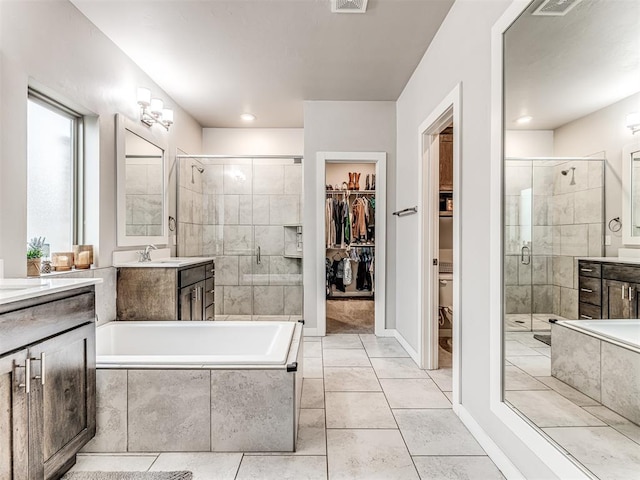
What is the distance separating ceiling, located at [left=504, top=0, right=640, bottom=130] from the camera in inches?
41.6

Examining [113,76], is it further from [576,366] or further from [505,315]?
[576,366]

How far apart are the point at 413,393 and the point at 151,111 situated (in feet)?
10.7

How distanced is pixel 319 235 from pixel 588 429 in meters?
3.05

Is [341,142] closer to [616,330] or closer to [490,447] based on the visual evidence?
[490,447]

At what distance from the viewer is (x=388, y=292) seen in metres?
4.08

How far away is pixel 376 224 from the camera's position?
406 cm

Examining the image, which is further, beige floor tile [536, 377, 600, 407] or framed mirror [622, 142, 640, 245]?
beige floor tile [536, 377, 600, 407]

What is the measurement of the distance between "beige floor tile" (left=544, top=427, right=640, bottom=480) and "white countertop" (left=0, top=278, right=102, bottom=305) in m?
2.06

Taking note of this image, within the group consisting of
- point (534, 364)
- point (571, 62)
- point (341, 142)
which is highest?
point (341, 142)

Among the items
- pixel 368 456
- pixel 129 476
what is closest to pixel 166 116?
pixel 129 476

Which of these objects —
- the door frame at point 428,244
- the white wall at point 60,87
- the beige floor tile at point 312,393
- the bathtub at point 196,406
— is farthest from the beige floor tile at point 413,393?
the white wall at point 60,87

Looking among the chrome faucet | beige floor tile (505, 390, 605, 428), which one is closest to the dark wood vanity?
beige floor tile (505, 390, 605, 428)

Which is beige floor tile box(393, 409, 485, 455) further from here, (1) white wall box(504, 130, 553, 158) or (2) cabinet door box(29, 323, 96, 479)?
(2) cabinet door box(29, 323, 96, 479)

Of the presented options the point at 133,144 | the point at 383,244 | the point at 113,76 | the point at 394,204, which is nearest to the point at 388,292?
the point at 383,244
